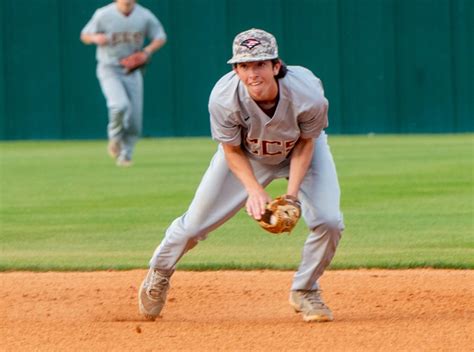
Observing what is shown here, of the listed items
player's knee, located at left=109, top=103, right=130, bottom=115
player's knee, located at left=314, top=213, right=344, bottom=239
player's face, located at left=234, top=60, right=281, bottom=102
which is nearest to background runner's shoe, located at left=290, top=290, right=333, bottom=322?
player's knee, located at left=314, top=213, right=344, bottom=239

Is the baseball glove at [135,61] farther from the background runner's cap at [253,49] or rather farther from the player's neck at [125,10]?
the background runner's cap at [253,49]

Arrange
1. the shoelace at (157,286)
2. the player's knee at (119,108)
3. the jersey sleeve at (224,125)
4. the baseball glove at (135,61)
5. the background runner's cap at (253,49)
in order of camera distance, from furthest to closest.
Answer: the baseball glove at (135,61) < the player's knee at (119,108) < the shoelace at (157,286) < the jersey sleeve at (224,125) < the background runner's cap at (253,49)

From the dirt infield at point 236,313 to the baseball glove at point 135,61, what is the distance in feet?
23.6

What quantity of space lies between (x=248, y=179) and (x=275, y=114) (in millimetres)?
332

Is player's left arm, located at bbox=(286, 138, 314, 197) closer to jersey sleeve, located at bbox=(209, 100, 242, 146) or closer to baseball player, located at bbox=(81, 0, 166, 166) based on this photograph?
jersey sleeve, located at bbox=(209, 100, 242, 146)

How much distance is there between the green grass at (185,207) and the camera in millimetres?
7805

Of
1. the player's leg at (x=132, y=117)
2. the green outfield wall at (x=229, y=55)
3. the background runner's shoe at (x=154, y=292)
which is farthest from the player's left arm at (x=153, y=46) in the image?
the background runner's shoe at (x=154, y=292)

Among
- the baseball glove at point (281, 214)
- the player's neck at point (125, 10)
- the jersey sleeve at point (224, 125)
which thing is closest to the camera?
the baseball glove at point (281, 214)

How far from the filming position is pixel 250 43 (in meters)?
5.12

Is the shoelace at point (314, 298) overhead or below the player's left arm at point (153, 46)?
below

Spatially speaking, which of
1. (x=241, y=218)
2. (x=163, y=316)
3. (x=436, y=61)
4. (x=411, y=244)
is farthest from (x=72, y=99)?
(x=163, y=316)

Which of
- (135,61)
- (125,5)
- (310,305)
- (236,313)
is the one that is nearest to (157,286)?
(236,313)

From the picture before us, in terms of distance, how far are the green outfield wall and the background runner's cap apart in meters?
15.8

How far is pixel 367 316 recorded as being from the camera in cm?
585
